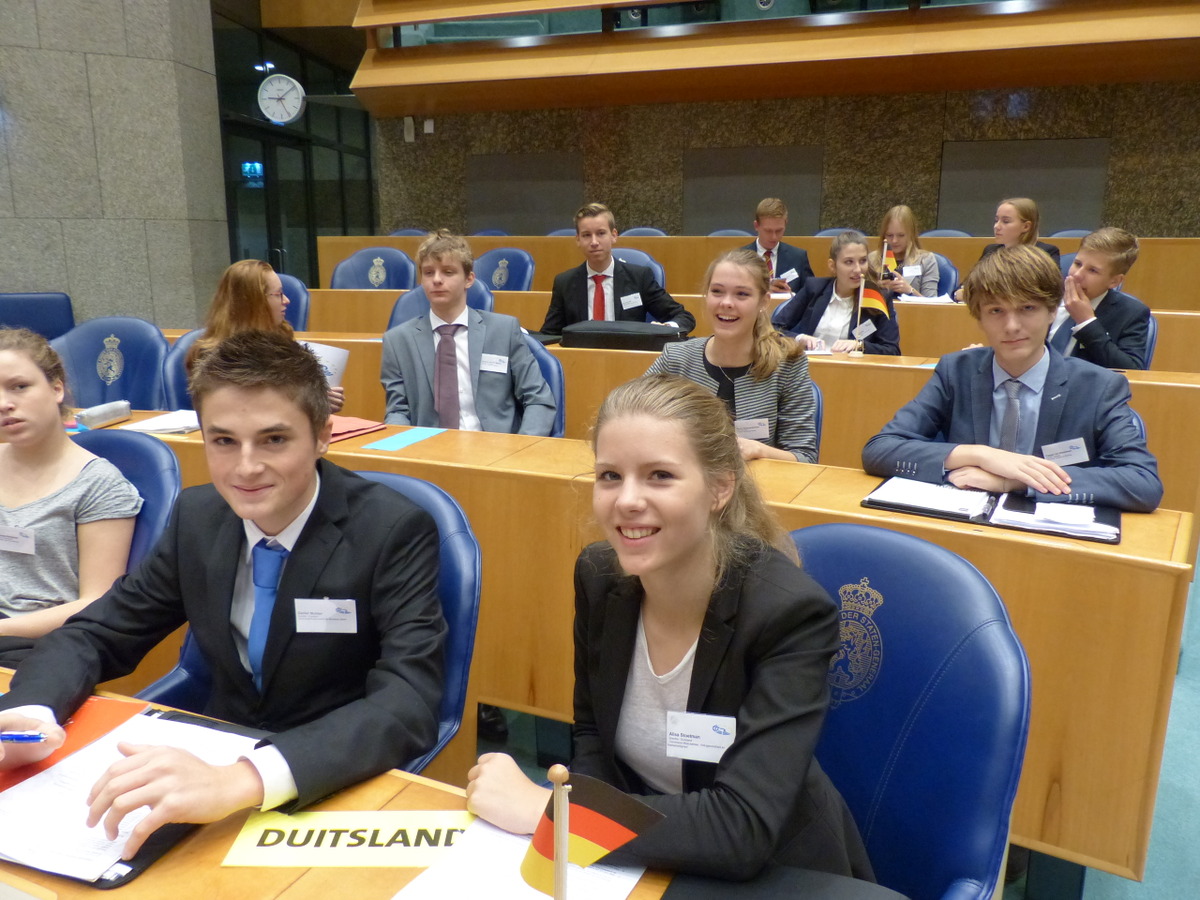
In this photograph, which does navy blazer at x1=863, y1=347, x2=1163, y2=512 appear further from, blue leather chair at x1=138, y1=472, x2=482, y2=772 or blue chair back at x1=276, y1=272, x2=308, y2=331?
blue chair back at x1=276, y1=272, x2=308, y2=331

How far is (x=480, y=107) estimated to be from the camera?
8.99 metres

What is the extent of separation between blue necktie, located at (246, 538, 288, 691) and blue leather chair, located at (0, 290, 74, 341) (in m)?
6.47

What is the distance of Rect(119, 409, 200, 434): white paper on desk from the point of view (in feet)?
8.25

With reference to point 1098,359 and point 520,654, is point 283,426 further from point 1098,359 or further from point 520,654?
point 1098,359

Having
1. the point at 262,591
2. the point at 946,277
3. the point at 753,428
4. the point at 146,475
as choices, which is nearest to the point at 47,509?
the point at 146,475

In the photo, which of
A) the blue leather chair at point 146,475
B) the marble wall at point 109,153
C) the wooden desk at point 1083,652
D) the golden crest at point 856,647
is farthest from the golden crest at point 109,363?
the marble wall at point 109,153

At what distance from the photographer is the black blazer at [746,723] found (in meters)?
0.92

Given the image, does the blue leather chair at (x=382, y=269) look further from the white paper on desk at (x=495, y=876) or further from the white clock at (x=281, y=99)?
the white paper on desk at (x=495, y=876)

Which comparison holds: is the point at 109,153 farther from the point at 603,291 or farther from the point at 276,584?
the point at 276,584

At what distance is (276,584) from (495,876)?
2.35ft

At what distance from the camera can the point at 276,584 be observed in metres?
1.40

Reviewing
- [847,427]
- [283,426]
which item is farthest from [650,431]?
[847,427]

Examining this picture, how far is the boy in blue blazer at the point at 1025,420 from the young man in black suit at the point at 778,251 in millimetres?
3269

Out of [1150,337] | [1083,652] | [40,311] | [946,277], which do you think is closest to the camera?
[1083,652]
